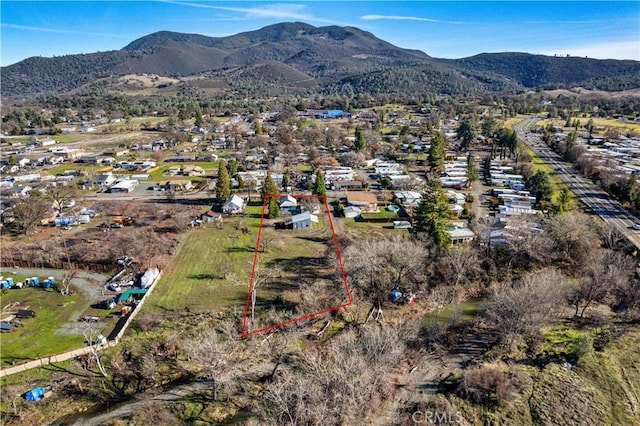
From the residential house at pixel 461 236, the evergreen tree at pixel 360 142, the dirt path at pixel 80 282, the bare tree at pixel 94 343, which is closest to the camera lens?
the bare tree at pixel 94 343

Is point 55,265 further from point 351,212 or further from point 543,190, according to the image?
point 543,190

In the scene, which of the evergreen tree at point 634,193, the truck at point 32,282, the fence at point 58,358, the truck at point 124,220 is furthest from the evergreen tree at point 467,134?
the truck at point 32,282

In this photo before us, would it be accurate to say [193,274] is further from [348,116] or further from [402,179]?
[348,116]

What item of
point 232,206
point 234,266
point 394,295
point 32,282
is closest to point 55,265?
point 32,282

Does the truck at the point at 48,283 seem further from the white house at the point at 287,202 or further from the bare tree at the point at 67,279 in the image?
the white house at the point at 287,202

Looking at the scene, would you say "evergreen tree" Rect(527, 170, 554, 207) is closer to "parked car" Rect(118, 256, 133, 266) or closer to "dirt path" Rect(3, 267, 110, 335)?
"parked car" Rect(118, 256, 133, 266)

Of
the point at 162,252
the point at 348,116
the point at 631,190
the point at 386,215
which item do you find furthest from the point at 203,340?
the point at 348,116
